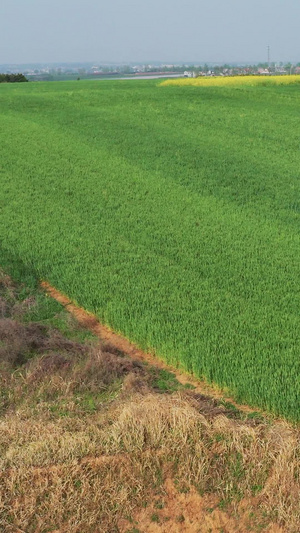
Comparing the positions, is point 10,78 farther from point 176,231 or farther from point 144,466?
point 144,466

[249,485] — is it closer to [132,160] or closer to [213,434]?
[213,434]

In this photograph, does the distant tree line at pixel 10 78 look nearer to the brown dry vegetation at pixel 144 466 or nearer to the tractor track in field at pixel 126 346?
the tractor track in field at pixel 126 346

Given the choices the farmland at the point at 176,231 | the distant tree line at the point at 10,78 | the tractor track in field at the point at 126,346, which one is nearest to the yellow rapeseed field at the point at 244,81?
the farmland at the point at 176,231

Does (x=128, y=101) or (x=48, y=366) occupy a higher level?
(x=128, y=101)

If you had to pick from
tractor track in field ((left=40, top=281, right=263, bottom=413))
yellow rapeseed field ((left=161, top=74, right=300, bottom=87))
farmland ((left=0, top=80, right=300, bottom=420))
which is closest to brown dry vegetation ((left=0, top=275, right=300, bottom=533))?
tractor track in field ((left=40, top=281, right=263, bottom=413))

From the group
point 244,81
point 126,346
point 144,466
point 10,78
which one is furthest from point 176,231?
point 10,78

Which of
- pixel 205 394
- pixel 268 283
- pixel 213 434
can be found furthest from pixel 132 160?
pixel 213 434
